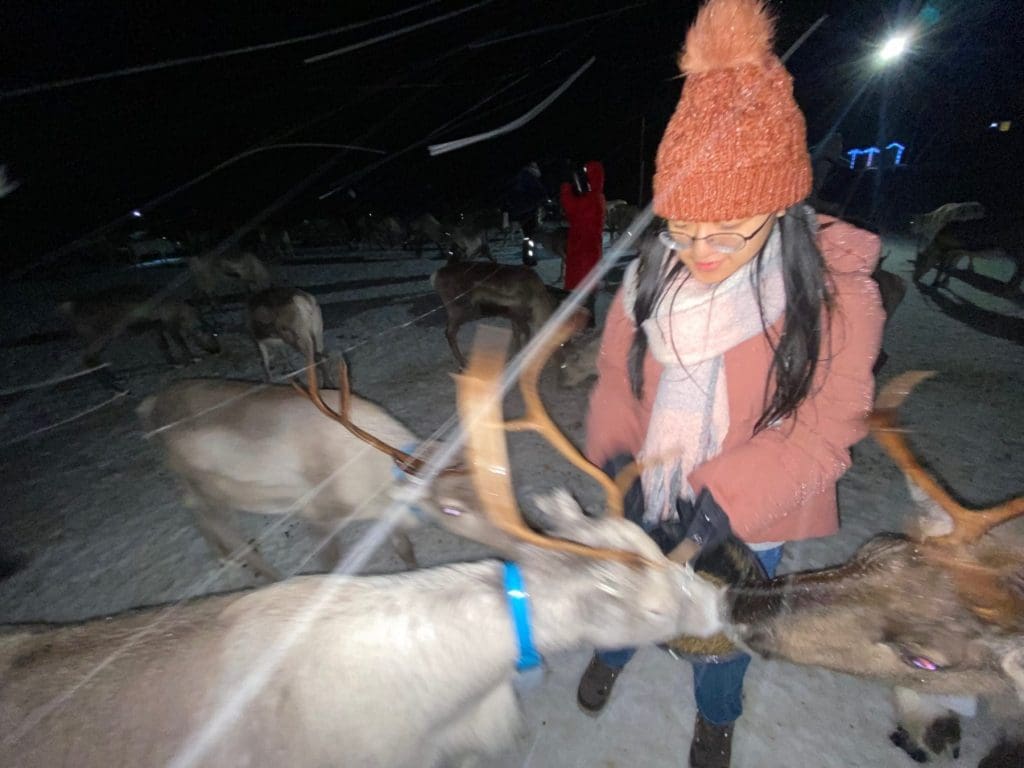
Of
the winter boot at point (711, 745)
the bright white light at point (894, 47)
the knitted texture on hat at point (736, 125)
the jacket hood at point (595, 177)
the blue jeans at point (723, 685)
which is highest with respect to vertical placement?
the bright white light at point (894, 47)

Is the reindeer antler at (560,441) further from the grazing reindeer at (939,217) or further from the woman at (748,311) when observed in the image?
the grazing reindeer at (939,217)

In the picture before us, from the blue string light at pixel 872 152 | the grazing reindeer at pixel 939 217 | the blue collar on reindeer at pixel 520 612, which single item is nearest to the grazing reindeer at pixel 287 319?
the blue collar on reindeer at pixel 520 612

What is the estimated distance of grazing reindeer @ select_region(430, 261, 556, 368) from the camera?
6.03 meters

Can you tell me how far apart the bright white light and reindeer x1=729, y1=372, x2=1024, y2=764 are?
79.7ft

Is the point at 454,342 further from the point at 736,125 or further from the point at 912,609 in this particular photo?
the point at 912,609

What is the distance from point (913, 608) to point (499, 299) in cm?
530

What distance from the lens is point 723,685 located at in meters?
1.67

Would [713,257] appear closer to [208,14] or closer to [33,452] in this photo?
[33,452]

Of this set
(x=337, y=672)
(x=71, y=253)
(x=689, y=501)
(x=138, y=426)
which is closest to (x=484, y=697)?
(x=337, y=672)

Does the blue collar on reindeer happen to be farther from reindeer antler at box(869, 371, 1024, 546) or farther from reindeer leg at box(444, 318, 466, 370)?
reindeer leg at box(444, 318, 466, 370)

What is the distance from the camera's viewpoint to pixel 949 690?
1318 mm

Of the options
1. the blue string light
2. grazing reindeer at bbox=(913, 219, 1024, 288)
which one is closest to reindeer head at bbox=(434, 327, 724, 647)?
grazing reindeer at bbox=(913, 219, 1024, 288)

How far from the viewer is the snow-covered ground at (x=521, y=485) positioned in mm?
2006

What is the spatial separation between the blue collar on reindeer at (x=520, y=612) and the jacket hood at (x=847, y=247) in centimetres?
118
